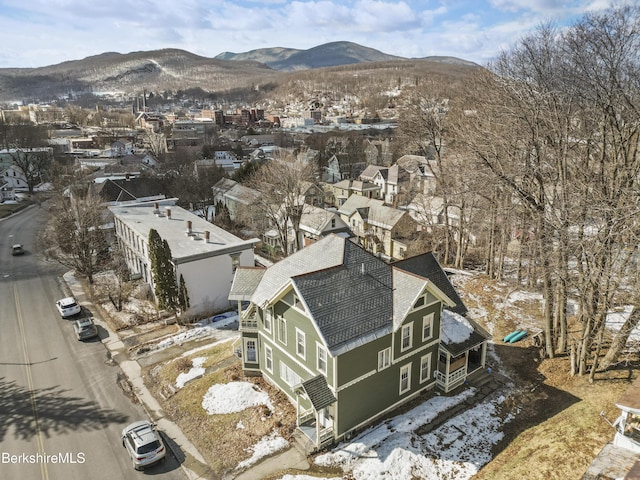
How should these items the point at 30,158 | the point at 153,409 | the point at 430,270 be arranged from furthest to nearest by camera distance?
the point at 30,158
the point at 430,270
the point at 153,409

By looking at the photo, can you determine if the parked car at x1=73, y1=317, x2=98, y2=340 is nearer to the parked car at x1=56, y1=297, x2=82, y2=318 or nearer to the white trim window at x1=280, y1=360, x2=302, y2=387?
the parked car at x1=56, y1=297, x2=82, y2=318

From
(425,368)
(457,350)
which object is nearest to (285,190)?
(425,368)

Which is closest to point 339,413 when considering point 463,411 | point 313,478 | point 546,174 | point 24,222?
point 313,478

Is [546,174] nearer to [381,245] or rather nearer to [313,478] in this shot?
[313,478]

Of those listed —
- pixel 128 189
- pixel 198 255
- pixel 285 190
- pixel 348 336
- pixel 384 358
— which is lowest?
pixel 384 358

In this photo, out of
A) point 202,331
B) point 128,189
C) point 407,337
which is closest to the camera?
point 407,337

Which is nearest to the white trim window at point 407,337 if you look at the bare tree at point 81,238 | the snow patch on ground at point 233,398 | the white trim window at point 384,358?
the white trim window at point 384,358

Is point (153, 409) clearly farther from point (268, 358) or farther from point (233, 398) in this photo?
point (268, 358)

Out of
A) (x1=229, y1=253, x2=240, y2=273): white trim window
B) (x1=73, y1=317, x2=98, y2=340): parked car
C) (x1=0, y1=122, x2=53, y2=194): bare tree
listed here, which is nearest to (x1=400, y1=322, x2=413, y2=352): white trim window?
(x1=229, y1=253, x2=240, y2=273): white trim window

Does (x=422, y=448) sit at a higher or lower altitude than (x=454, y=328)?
lower

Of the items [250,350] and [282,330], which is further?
[250,350]
